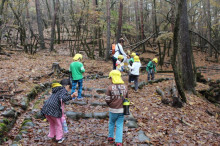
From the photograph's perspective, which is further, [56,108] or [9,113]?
[9,113]

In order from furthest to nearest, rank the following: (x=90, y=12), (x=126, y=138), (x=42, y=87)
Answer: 1. (x=90, y=12)
2. (x=42, y=87)
3. (x=126, y=138)

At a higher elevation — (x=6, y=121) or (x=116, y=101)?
(x=116, y=101)

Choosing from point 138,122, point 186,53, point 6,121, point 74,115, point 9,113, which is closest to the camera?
point 6,121

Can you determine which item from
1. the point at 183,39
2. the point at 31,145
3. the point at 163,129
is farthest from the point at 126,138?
the point at 183,39

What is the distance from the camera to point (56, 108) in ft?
13.5

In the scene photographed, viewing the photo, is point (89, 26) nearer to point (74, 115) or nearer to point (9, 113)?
point (74, 115)

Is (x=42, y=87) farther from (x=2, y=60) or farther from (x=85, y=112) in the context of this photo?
(x=2, y=60)

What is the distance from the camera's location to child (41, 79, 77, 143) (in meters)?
4.09

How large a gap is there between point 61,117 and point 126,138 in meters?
1.85

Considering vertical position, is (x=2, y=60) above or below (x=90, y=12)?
below

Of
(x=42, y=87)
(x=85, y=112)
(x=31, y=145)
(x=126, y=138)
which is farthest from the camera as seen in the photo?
(x=42, y=87)

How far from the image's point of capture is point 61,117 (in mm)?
4270

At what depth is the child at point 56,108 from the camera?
13.4 feet

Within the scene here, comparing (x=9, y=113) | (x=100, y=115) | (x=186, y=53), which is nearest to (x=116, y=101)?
(x=100, y=115)
